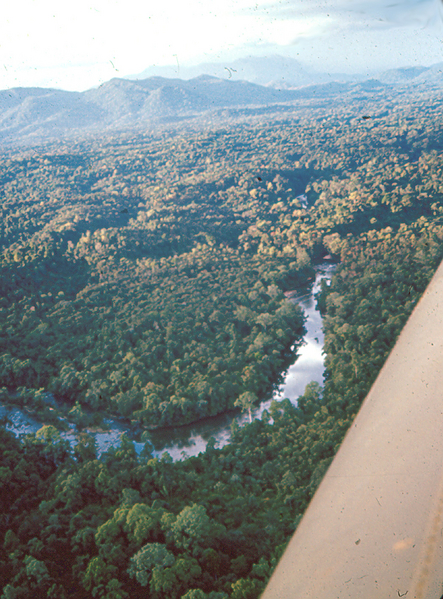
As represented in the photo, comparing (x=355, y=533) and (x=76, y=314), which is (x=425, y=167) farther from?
(x=355, y=533)

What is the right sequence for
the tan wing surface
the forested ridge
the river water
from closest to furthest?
the tan wing surface < the forested ridge < the river water

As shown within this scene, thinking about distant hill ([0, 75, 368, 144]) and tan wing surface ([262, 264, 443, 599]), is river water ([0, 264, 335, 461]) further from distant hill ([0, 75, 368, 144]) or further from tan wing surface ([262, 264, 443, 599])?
distant hill ([0, 75, 368, 144])

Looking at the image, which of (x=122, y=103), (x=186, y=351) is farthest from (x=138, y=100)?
(x=186, y=351)

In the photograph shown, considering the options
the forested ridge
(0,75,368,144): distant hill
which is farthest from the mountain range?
the forested ridge

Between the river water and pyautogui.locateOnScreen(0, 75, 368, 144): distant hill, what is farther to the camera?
pyautogui.locateOnScreen(0, 75, 368, 144): distant hill

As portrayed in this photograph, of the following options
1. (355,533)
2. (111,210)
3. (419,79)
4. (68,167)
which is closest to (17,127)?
(68,167)

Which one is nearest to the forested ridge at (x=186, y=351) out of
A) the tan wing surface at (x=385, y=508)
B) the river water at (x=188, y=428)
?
the river water at (x=188, y=428)
